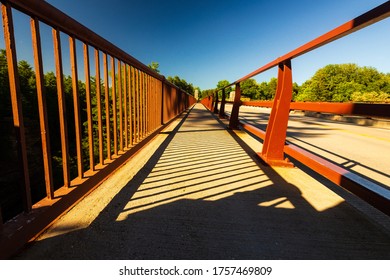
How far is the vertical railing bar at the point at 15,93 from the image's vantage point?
0.99 meters

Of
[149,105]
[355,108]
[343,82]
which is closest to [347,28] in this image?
[355,108]

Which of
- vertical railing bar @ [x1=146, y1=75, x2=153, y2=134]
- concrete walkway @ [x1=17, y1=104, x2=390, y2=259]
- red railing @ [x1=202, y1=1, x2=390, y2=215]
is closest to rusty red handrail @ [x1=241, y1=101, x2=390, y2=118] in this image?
red railing @ [x1=202, y1=1, x2=390, y2=215]

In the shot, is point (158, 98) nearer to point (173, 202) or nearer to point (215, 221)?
point (173, 202)

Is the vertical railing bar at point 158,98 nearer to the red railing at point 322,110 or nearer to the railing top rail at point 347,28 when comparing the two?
the red railing at point 322,110

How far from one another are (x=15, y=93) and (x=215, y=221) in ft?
4.54

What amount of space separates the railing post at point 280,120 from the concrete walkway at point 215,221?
0.35m

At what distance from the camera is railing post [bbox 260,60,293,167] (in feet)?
8.45

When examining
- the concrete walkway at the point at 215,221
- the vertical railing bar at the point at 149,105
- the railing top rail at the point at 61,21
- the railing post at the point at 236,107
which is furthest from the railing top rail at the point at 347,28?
the railing post at the point at 236,107

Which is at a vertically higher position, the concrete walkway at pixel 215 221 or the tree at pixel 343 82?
the tree at pixel 343 82

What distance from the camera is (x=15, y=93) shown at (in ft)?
3.46

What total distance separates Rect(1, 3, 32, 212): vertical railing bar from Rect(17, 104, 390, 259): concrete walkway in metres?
0.32

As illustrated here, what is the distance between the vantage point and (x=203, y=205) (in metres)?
1.72

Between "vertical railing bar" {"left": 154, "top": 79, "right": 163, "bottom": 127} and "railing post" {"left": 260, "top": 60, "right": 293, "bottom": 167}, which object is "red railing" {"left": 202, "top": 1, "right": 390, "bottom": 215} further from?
"vertical railing bar" {"left": 154, "top": 79, "right": 163, "bottom": 127}
